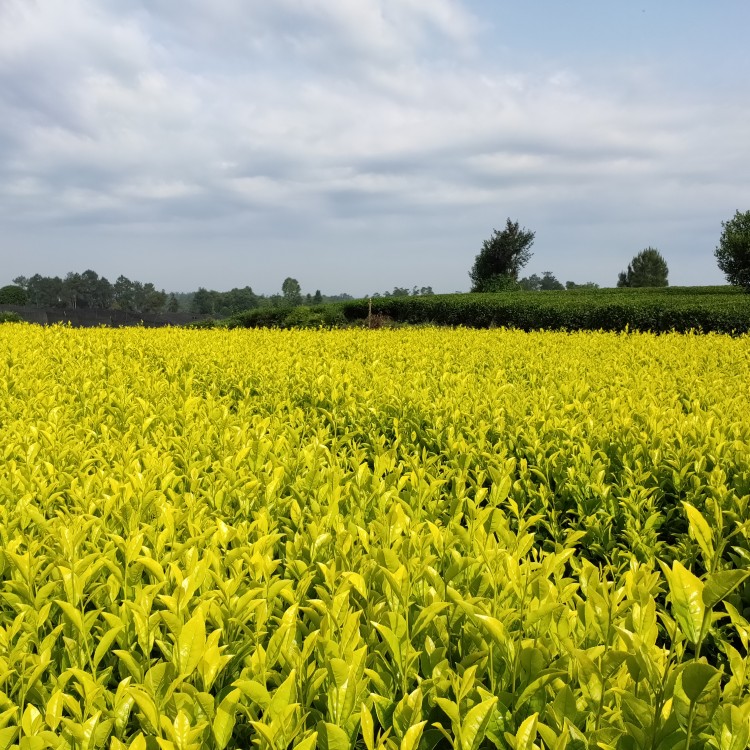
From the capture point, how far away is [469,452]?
372 cm

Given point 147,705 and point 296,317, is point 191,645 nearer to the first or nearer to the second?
point 147,705

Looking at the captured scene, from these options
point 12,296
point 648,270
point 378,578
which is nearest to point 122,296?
point 12,296

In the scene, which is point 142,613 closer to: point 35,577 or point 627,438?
point 35,577

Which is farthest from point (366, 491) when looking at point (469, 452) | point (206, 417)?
point (206, 417)

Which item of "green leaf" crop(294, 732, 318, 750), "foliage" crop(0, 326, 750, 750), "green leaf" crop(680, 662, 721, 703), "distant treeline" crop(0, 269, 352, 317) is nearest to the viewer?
"green leaf" crop(680, 662, 721, 703)

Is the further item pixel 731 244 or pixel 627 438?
pixel 731 244

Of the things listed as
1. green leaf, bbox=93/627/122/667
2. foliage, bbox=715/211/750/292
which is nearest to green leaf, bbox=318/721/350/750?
green leaf, bbox=93/627/122/667

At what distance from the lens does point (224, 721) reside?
4.59 feet

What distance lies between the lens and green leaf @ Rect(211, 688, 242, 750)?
139 centimetres

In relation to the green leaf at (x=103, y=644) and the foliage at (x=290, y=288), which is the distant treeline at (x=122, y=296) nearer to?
the foliage at (x=290, y=288)

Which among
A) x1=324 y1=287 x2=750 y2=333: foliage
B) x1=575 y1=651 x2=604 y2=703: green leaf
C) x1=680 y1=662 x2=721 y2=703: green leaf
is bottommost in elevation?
x1=575 y1=651 x2=604 y2=703: green leaf

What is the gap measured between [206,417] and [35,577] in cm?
241

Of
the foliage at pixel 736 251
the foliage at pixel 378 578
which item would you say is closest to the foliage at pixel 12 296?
the foliage at pixel 736 251

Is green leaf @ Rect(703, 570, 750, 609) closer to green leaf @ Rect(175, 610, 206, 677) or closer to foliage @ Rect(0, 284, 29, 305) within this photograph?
green leaf @ Rect(175, 610, 206, 677)
